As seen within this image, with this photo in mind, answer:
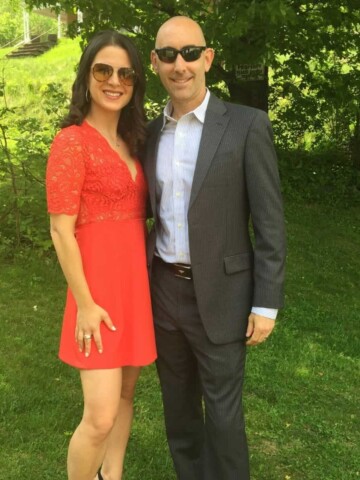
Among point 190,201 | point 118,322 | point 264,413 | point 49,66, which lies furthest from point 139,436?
point 49,66

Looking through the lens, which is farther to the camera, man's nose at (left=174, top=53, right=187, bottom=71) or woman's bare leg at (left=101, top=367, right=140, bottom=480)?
woman's bare leg at (left=101, top=367, right=140, bottom=480)

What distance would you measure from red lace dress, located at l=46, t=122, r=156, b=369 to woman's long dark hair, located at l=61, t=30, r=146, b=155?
0.08 meters

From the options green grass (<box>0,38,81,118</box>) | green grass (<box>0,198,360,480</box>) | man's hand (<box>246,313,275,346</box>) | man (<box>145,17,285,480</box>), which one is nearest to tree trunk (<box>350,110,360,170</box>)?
green grass (<box>0,198,360,480</box>)

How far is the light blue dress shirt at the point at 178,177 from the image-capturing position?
2.51 m

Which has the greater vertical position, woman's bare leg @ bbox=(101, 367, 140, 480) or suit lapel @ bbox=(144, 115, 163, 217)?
suit lapel @ bbox=(144, 115, 163, 217)

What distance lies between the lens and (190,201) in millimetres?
2453

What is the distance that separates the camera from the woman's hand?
253 cm

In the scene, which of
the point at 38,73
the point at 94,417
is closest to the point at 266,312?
the point at 94,417

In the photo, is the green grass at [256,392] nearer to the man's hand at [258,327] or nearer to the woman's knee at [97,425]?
the woman's knee at [97,425]

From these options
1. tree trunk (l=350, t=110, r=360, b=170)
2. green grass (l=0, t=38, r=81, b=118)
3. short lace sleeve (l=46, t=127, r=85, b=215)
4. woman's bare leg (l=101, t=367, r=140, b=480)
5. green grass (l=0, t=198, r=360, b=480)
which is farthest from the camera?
green grass (l=0, t=38, r=81, b=118)

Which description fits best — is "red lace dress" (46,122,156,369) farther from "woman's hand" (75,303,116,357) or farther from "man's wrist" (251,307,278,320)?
"man's wrist" (251,307,278,320)

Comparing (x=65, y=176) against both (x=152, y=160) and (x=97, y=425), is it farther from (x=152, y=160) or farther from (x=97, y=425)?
(x=97, y=425)

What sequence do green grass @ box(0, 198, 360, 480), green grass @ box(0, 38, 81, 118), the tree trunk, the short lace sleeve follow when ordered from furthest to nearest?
green grass @ box(0, 38, 81, 118) → the tree trunk → green grass @ box(0, 198, 360, 480) → the short lace sleeve

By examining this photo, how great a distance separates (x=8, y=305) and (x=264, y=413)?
2693 millimetres
